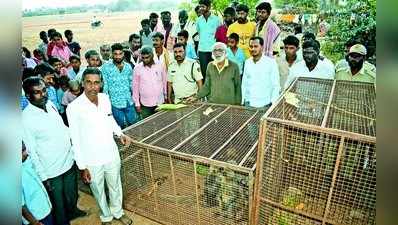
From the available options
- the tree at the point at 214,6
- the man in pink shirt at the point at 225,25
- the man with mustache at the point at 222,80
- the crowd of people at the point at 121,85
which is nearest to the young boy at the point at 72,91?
the crowd of people at the point at 121,85

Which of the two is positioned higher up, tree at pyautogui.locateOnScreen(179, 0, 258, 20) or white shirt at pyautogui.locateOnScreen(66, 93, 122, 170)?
tree at pyautogui.locateOnScreen(179, 0, 258, 20)

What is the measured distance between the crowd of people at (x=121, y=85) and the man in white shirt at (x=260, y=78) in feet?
0.03

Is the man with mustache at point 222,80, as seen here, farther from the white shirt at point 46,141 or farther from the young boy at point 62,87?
the white shirt at point 46,141

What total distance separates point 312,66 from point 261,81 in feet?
1.70

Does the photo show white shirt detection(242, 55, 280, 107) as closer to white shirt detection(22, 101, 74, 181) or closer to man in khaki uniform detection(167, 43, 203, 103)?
man in khaki uniform detection(167, 43, 203, 103)

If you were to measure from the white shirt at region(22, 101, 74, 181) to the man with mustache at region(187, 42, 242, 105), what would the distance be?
1622 mm

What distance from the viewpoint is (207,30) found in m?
5.05

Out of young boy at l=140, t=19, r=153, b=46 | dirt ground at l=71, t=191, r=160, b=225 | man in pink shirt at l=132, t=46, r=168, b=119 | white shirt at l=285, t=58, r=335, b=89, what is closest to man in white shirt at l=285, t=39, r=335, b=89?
white shirt at l=285, t=58, r=335, b=89

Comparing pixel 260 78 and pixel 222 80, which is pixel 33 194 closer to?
pixel 222 80

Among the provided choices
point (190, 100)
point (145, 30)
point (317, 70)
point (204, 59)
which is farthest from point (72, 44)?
point (317, 70)

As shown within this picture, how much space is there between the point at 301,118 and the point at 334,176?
712 millimetres

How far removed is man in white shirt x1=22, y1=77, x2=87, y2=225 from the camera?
2.49 metres

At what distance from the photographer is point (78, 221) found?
3242mm

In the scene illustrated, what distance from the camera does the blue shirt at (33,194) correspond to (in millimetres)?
2309
